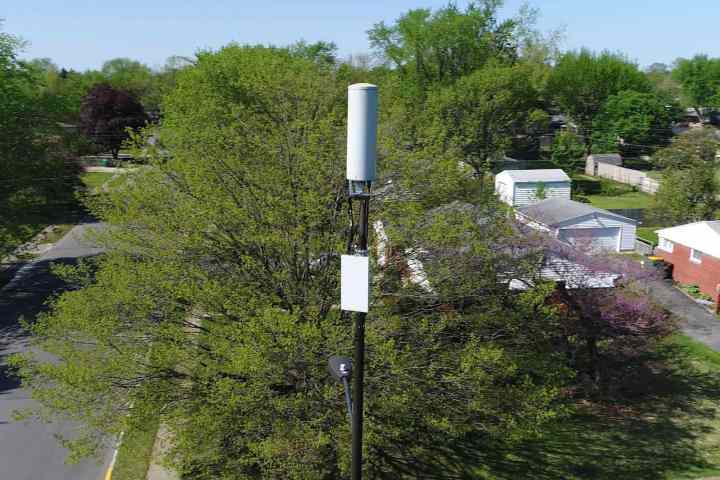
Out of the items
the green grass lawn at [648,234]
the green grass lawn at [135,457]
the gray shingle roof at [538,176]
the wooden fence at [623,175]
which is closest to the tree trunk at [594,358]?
the green grass lawn at [135,457]

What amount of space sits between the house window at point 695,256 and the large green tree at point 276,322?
18031 mm

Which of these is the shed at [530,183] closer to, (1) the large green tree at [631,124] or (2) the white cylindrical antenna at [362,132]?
(1) the large green tree at [631,124]

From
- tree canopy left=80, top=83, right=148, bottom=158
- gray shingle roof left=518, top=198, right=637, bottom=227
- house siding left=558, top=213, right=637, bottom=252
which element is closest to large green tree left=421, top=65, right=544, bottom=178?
gray shingle roof left=518, top=198, right=637, bottom=227

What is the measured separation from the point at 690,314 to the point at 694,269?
3.86m

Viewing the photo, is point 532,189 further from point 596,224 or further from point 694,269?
point 694,269

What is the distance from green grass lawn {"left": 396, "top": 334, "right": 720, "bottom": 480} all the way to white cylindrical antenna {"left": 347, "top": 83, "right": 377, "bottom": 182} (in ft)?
32.5

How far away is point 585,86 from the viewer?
71250mm

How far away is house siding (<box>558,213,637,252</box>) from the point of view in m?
34.2

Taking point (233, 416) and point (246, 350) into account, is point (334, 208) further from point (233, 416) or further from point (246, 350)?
point (233, 416)

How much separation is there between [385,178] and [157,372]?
6163 millimetres

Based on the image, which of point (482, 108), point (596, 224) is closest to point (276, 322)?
point (596, 224)

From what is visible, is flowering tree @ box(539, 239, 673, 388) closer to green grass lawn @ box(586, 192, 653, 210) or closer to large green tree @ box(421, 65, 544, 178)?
large green tree @ box(421, 65, 544, 178)

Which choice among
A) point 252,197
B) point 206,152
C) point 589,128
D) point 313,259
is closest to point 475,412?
point 313,259

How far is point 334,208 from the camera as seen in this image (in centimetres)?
1333
